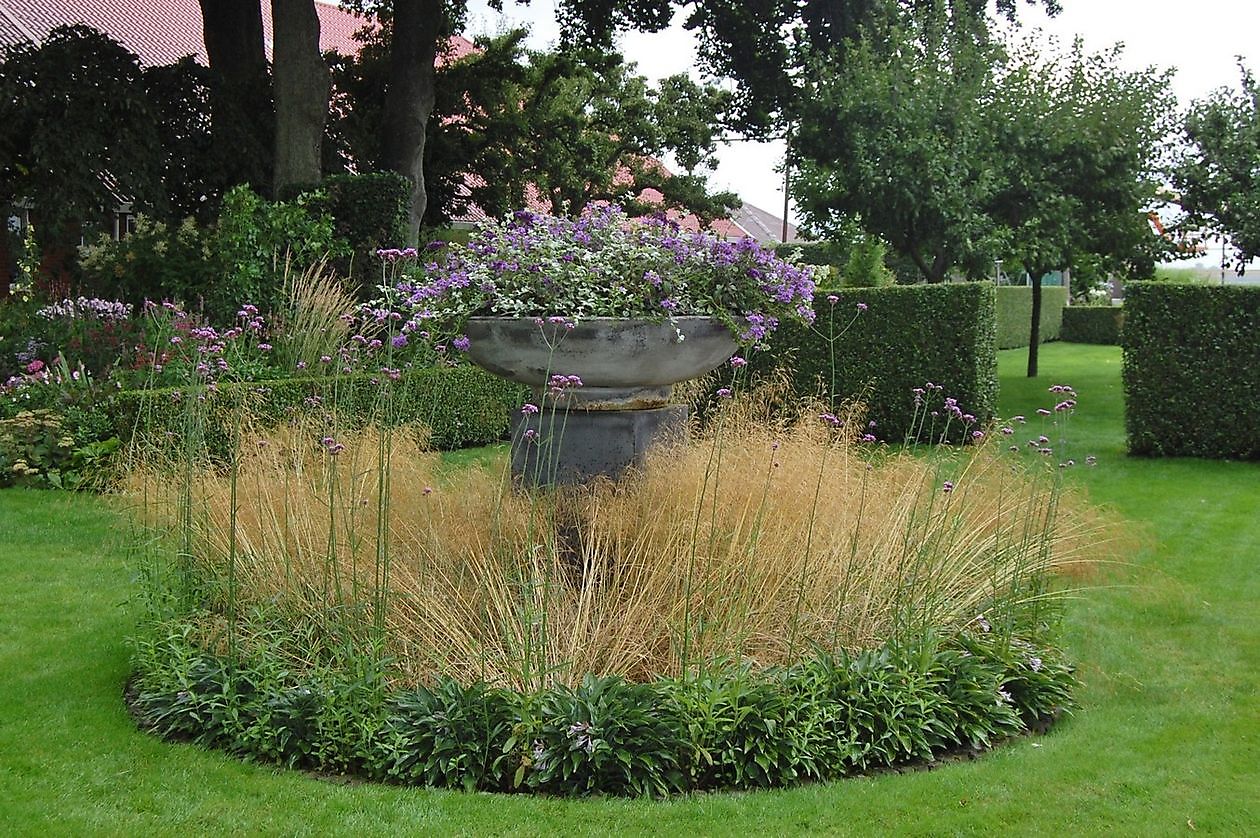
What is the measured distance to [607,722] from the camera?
368 centimetres

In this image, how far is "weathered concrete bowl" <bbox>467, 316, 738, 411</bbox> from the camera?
16.3 feet

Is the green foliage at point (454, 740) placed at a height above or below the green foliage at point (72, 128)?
below

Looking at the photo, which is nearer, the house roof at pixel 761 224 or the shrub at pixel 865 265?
the shrub at pixel 865 265

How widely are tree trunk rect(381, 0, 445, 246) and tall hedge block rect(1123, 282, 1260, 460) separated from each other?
851cm

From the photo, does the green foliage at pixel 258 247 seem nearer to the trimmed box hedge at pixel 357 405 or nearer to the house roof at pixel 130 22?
the trimmed box hedge at pixel 357 405

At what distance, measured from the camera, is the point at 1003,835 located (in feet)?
10.9

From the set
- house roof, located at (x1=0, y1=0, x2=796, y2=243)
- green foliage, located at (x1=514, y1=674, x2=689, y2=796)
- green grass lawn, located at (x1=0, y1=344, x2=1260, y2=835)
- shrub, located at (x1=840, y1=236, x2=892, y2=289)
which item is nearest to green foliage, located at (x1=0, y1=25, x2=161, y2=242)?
house roof, located at (x1=0, y1=0, x2=796, y2=243)

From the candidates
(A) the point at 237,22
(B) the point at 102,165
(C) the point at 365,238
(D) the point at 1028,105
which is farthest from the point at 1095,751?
(A) the point at 237,22

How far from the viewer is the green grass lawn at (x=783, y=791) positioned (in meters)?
3.37

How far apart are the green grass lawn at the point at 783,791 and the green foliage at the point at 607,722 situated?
0.11 m

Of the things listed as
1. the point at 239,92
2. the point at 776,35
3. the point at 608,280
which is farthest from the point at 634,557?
the point at 776,35

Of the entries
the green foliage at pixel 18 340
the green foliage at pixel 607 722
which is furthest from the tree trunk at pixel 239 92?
the green foliage at pixel 607 722

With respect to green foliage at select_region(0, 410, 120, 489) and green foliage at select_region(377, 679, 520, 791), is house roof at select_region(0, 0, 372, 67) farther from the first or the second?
green foliage at select_region(377, 679, 520, 791)

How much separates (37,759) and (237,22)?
13410 millimetres
